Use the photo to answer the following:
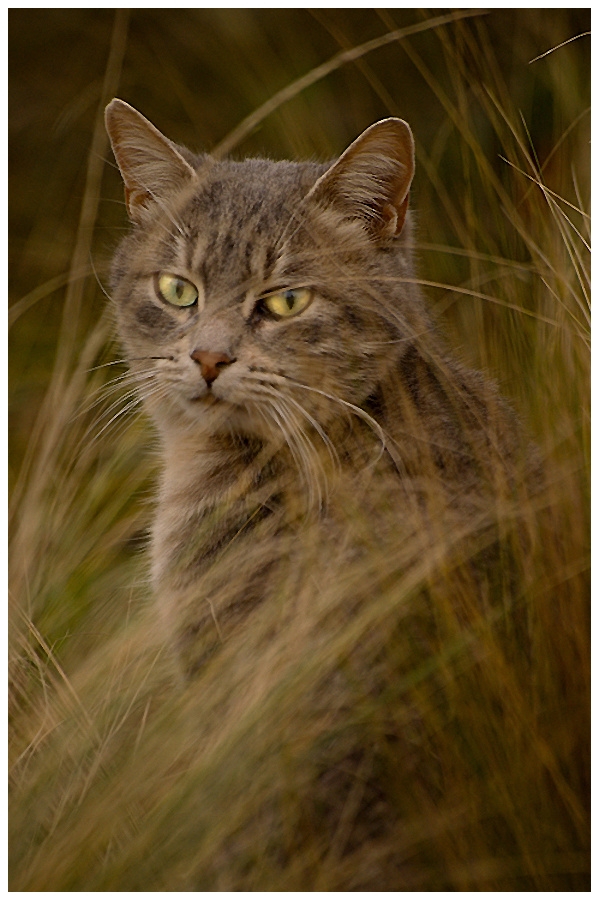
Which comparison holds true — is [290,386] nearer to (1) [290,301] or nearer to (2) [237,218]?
(1) [290,301]

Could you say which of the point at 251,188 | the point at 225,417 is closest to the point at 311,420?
the point at 225,417

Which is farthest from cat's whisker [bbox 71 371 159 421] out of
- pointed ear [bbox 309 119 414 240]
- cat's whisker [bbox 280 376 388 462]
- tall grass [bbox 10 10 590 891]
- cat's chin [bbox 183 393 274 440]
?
pointed ear [bbox 309 119 414 240]

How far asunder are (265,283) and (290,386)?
26 cm

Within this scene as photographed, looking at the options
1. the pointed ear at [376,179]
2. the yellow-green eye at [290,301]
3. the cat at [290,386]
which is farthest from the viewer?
the yellow-green eye at [290,301]

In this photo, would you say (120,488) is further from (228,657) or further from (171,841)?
(171,841)

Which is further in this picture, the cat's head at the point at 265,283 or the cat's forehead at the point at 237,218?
the cat's forehead at the point at 237,218

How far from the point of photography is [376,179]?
217 centimetres

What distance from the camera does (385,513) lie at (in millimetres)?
1934

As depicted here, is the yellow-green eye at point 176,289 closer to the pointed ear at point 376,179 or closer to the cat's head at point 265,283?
the cat's head at point 265,283

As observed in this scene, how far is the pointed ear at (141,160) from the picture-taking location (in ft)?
7.35

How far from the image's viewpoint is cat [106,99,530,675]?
1.96 metres

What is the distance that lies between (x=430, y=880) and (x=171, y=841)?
0.43 meters

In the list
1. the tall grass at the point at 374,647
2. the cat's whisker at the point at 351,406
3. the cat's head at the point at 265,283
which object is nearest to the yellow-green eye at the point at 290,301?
the cat's head at the point at 265,283

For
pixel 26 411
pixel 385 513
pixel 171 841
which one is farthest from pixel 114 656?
pixel 26 411
